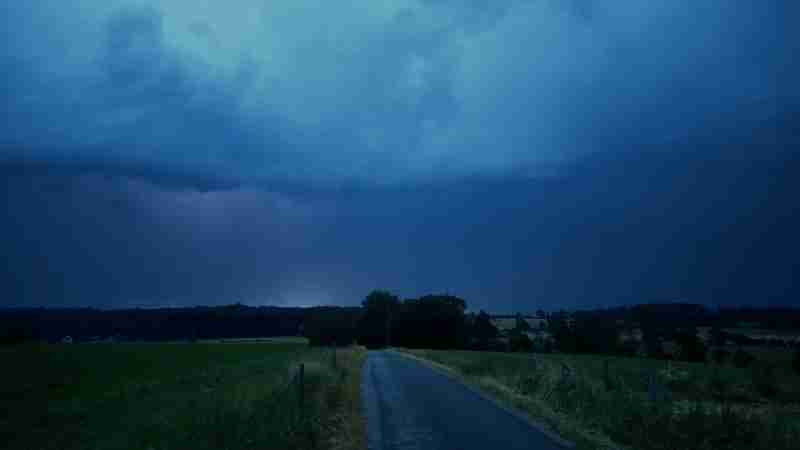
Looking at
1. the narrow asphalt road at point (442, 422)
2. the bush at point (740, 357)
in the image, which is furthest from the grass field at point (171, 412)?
the bush at point (740, 357)

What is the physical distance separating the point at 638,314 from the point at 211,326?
293ft

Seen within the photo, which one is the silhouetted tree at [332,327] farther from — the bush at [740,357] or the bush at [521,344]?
the bush at [740,357]

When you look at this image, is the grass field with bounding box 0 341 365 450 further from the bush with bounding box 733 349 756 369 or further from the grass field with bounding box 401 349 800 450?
the bush with bounding box 733 349 756 369

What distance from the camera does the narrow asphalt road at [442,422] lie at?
48.5ft

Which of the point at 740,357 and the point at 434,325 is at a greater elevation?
the point at 434,325

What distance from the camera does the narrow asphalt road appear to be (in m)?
14.8

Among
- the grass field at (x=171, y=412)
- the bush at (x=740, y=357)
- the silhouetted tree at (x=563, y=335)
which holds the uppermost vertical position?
the silhouetted tree at (x=563, y=335)

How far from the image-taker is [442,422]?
18391 mm

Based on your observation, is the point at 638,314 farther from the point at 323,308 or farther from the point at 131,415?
the point at 323,308

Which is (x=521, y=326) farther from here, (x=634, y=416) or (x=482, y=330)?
(x=634, y=416)

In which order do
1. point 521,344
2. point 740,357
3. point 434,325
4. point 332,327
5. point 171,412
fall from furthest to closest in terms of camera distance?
point 332,327 → point 434,325 → point 521,344 → point 740,357 → point 171,412

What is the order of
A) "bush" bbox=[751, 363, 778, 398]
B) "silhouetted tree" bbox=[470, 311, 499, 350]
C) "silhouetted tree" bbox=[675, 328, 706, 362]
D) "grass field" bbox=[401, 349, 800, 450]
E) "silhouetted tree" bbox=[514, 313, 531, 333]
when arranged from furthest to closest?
"silhouetted tree" bbox=[470, 311, 499, 350] → "silhouetted tree" bbox=[514, 313, 531, 333] → "silhouetted tree" bbox=[675, 328, 706, 362] → "bush" bbox=[751, 363, 778, 398] → "grass field" bbox=[401, 349, 800, 450]

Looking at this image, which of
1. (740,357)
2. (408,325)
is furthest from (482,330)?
(740,357)

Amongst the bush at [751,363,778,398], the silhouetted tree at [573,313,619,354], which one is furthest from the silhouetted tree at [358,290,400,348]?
the bush at [751,363,778,398]
